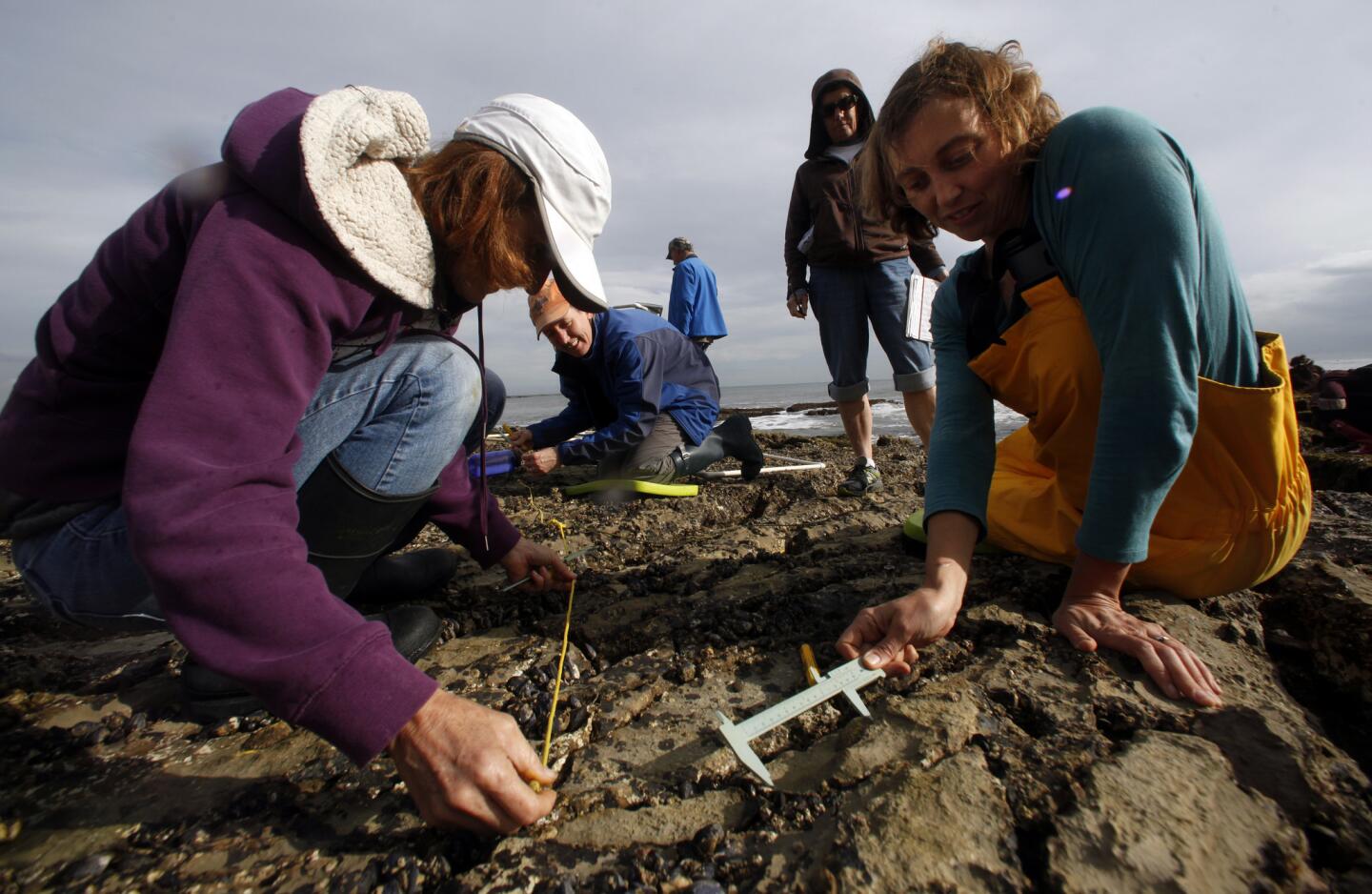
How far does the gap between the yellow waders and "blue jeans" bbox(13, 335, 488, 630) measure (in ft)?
5.03

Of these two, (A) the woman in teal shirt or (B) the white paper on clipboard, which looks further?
(B) the white paper on clipboard

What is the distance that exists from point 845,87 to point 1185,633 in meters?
3.39

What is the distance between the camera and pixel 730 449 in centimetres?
464

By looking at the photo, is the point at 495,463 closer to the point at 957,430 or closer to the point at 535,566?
the point at 535,566

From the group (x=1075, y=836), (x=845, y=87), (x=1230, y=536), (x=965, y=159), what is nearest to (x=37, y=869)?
(x=1075, y=836)

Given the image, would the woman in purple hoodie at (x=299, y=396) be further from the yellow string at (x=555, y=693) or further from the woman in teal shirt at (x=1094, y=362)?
the woman in teal shirt at (x=1094, y=362)

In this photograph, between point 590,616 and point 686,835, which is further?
point 590,616

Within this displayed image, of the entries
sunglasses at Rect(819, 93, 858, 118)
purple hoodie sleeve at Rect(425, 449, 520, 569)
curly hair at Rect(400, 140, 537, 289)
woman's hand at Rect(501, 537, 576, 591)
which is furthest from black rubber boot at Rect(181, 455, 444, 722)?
sunglasses at Rect(819, 93, 858, 118)

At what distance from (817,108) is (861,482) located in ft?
7.42

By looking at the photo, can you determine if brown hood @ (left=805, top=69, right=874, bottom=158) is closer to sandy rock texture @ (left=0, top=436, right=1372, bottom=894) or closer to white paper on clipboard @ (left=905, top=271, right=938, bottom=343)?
white paper on clipboard @ (left=905, top=271, right=938, bottom=343)

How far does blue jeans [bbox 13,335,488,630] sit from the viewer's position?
52.7 inches

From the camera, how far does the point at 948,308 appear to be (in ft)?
6.64

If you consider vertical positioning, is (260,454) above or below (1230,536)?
above

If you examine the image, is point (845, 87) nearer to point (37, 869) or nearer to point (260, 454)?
point (260, 454)
